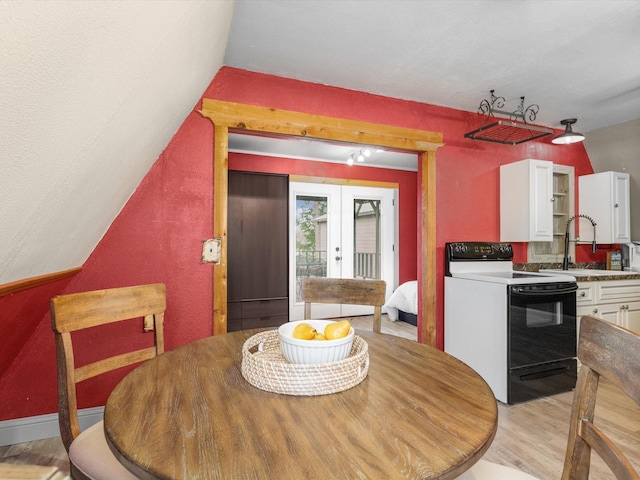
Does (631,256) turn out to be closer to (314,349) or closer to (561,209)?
(561,209)

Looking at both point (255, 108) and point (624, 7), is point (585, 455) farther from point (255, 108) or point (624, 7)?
point (255, 108)

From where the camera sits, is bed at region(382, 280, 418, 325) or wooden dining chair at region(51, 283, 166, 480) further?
bed at region(382, 280, 418, 325)

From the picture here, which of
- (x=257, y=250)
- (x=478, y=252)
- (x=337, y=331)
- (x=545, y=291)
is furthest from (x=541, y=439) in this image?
(x=257, y=250)

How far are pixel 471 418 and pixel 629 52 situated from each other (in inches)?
111

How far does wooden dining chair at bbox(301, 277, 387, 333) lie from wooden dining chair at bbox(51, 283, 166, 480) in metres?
0.78

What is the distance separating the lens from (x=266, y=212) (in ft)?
14.4

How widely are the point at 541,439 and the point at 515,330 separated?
2.32 feet

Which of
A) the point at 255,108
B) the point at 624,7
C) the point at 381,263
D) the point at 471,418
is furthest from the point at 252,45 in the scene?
the point at 381,263

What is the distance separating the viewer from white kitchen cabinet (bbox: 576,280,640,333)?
309 cm

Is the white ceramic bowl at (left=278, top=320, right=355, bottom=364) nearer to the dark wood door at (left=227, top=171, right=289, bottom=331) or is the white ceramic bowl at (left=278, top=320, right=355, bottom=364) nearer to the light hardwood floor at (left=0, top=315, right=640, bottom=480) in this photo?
A: the light hardwood floor at (left=0, top=315, right=640, bottom=480)

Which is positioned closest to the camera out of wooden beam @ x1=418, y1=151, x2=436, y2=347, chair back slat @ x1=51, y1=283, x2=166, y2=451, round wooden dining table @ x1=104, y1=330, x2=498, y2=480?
round wooden dining table @ x1=104, y1=330, x2=498, y2=480

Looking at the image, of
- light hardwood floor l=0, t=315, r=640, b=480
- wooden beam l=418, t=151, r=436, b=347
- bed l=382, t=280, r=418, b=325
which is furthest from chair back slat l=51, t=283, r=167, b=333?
bed l=382, t=280, r=418, b=325

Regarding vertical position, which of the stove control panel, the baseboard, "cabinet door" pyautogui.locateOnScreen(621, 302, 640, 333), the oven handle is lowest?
the baseboard

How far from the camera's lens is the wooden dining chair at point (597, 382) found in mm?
726
